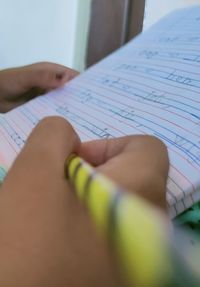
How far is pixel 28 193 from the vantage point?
0.21 metres

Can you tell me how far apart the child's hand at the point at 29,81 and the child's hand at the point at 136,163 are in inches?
13.5

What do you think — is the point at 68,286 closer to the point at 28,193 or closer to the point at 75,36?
the point at 28,193

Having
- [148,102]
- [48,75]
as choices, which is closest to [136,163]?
[148,102]

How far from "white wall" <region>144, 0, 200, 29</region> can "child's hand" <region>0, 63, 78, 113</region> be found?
199 millimetres

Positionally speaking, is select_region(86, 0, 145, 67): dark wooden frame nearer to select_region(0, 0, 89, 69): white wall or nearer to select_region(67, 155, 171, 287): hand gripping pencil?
select_region(0, 0, 89, 69): white wall

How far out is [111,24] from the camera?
84 centimetres

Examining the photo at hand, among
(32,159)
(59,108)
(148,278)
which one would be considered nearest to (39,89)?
(59,108)

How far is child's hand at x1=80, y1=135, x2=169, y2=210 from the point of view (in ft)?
0.71

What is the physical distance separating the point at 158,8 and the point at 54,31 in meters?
Answer: 0.29

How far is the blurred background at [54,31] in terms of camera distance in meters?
0.88

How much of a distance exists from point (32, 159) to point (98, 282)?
0.08 meters

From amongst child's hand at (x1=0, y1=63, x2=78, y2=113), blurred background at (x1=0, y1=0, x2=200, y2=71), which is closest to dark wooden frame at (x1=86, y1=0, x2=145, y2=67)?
blurred background at (x1=0, y1=0, x2=200, y2=71)

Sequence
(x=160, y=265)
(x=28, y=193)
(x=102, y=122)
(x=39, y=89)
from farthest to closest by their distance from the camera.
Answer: (x=39, y=89), (x=102, y=122), (x=28, y=193), (x=160, y=265)

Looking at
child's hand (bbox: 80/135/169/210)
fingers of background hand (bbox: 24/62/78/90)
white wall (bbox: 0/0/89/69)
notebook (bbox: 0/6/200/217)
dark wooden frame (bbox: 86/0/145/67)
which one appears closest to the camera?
child's hand (bbox: 80/135/169/210)
